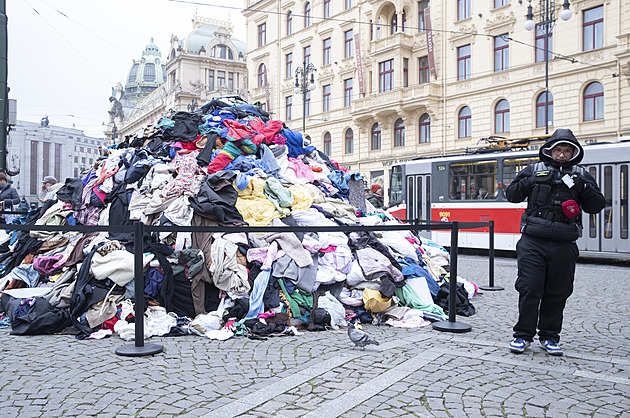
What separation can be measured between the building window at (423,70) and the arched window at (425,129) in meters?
2.28

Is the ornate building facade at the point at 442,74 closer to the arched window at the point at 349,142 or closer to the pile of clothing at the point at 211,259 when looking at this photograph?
the arched window at the point at 349,142

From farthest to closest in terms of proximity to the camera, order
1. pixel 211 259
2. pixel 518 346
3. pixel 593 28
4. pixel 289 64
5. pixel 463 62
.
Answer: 1. pixel 289 64
2. pixel 463 62
3. pixel 593 28
4. pixel 211 259
5. pixel 518 346

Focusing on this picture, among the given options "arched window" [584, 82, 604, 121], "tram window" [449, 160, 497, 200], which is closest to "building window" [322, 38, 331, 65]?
"arched window" [584, 82, 604, 121]

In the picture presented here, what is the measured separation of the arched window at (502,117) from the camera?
92.6 ft

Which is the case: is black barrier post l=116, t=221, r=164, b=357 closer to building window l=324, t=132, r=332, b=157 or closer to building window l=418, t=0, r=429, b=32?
building window l=418, t=0, r=429, b=32

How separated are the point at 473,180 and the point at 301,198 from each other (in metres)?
9.95

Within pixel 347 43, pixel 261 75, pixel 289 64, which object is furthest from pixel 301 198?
pixel 261 75

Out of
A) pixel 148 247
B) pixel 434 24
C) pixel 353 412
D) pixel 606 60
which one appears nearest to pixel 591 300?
pixel 353 412

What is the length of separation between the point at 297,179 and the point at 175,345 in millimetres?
4212

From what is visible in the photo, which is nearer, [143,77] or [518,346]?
[518,346]

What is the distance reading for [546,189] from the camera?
4.80 meters

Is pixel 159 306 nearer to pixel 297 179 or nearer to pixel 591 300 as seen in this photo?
pixel 297 179

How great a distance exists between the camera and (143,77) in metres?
122

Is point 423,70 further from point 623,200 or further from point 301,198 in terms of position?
point 301,198
